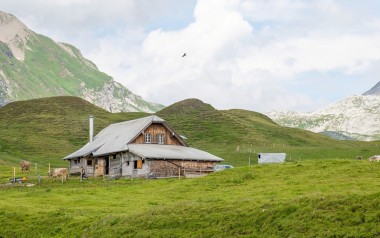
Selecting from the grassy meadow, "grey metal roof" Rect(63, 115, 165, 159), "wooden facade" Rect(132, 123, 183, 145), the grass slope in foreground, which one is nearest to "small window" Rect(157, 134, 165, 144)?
"wooden facade" Rect(132, 123, 183, 145)

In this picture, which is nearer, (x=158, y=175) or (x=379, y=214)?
(x=379, y=214)

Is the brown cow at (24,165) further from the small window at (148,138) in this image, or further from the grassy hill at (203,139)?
the grassy hill at (203,139)

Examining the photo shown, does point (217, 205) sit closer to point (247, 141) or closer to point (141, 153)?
point (141, 153)

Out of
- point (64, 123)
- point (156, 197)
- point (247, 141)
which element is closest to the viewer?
point (156, 197)

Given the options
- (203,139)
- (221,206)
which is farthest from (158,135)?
(203,139)

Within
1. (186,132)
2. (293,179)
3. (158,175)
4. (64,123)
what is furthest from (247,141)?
(293,179)

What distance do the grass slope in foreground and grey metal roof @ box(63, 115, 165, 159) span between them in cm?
1697

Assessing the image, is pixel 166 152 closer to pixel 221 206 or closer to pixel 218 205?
pixel 218 205

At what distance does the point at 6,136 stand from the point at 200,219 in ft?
447

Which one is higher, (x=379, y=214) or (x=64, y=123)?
(x=64, y=123)

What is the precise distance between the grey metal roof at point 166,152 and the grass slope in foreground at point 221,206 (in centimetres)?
1149

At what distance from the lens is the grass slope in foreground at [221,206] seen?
26.7 m

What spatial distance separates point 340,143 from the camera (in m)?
172

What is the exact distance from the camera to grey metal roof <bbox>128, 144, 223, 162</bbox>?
7662cm
